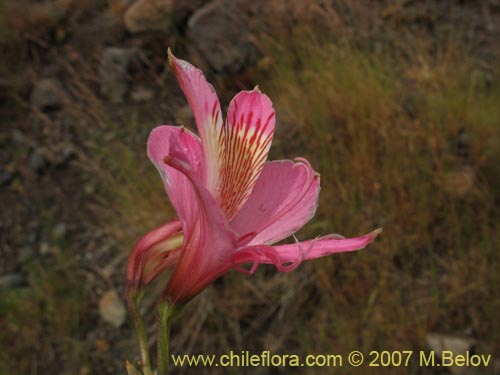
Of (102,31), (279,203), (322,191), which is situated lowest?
(322,191)

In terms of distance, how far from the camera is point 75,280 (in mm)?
2797

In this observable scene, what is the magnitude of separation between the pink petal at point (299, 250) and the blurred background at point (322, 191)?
5.03 ft

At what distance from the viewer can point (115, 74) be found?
3.62 metres

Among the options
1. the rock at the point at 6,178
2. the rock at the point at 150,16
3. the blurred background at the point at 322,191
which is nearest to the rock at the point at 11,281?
the blurred background at the point at 322,191

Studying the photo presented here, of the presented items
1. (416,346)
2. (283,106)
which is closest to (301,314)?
(416,346)

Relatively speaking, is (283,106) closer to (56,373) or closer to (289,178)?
(56,373)

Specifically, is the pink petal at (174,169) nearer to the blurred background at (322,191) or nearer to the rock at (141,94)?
the blurred background at (322,191)

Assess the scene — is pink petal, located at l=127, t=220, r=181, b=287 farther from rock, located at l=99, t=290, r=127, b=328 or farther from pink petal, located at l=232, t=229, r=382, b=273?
rock, located at l=99, t=290, r=127, b=328

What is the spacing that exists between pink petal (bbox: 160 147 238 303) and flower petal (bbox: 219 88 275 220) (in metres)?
0.07

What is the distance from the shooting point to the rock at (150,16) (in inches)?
145

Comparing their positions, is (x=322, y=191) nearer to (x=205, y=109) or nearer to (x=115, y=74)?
(x=115, y=74)

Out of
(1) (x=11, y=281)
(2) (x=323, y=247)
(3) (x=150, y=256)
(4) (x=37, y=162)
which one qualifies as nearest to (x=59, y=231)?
(1) (x=11, y=281)

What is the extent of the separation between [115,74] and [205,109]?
9.98 feet

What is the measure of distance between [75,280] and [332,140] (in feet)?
4.28
